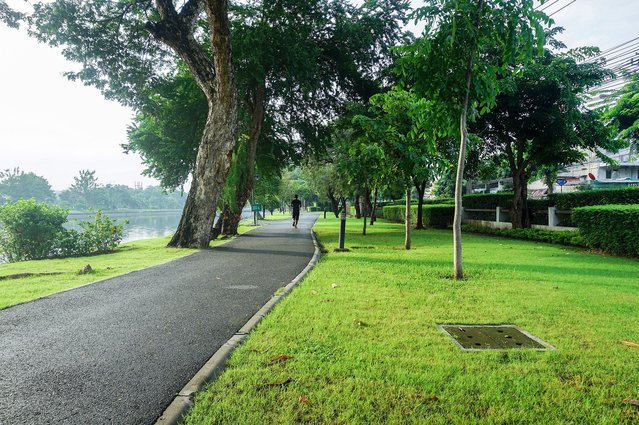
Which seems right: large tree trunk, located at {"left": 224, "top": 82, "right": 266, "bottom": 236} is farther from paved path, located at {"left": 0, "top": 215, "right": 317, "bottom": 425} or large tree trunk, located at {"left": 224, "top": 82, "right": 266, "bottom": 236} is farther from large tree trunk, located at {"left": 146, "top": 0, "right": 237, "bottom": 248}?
paved path, located at {"left": 0, "top": 215, "right": 317, "bottom": 425}

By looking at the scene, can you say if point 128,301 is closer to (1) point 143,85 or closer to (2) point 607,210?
(2) point 607,210

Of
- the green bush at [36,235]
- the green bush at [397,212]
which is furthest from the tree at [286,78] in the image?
the green bush at [397,212]

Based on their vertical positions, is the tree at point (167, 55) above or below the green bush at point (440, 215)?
above

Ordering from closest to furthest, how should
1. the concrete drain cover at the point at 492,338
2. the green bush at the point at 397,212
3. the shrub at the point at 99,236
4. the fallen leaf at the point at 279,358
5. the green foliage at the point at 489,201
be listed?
the fallen leaf at the point at 279,358 → the concrete drain cover at the point at 492,338 → the shrub at the point at 99,236 → the green foliage at the point at 489,201 → the green bush at the point at 397,212

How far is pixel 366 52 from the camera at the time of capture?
1966 centimetres

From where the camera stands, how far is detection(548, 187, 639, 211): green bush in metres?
14.5

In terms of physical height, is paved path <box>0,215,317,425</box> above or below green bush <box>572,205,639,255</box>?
below

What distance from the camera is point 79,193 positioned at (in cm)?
10969

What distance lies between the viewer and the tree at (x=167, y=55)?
13797 millimetres

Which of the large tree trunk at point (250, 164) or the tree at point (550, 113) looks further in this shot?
the large tree trunk at point (250, 164)

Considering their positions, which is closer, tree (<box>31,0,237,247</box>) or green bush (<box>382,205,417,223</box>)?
tree (<box>31,0,237,247</box>)

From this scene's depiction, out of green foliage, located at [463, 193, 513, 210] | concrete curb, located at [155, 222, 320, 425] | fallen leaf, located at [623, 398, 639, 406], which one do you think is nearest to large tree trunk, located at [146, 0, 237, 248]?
concrete curb, located at [155, 222, 320, 425]

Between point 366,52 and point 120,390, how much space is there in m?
19.5

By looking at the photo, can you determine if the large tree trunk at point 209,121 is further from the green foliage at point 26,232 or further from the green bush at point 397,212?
the green bush at point 397,212
